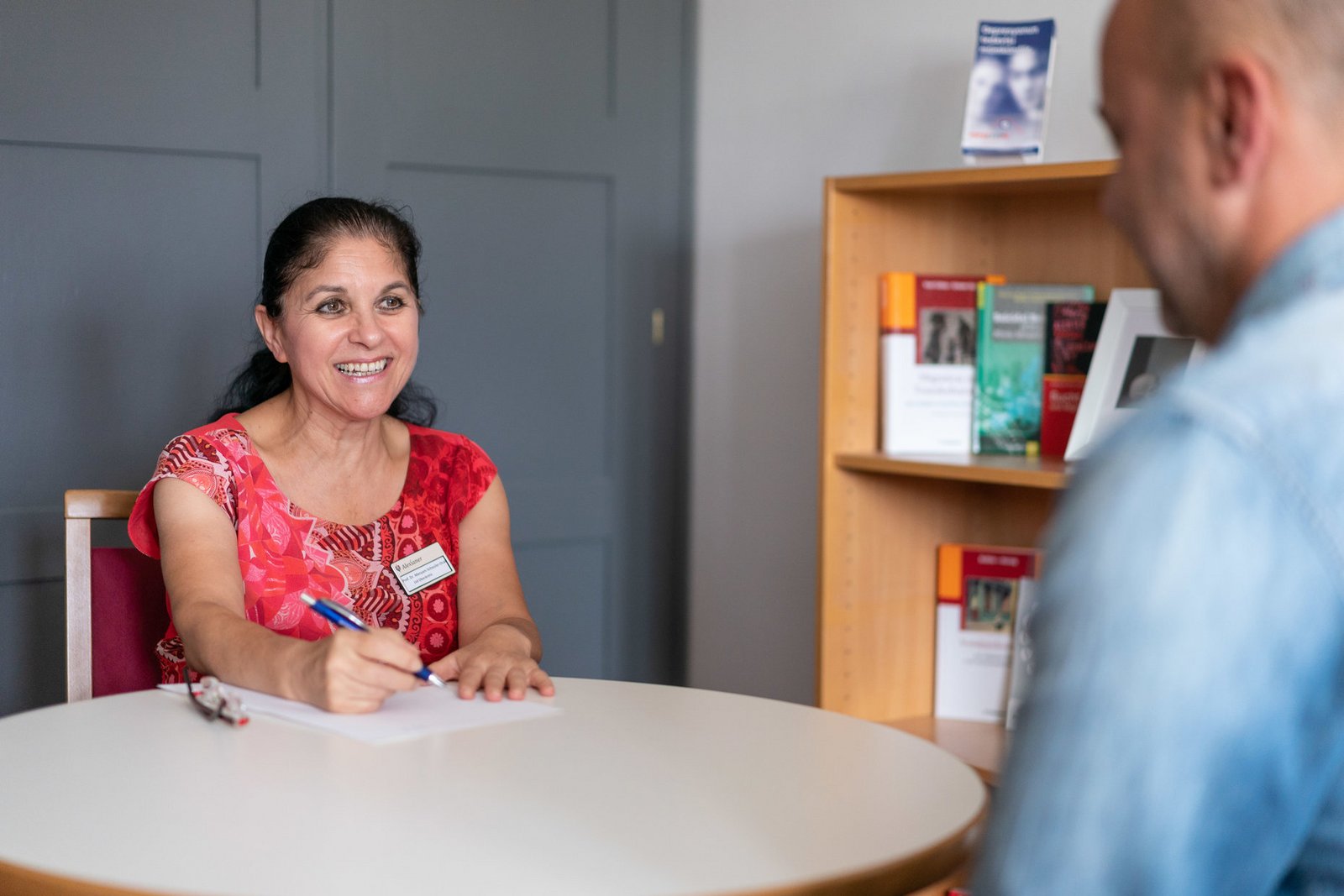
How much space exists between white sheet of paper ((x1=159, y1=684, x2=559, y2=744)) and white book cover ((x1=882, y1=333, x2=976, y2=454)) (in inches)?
46.7

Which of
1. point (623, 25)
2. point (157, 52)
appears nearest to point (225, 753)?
point (157, 52)

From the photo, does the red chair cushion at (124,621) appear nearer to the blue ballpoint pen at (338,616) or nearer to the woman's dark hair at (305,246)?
the woman's dark hair at (305,246)

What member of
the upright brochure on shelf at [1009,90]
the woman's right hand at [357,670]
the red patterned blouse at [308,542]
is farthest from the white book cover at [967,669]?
the woman's right hand at [357,670]

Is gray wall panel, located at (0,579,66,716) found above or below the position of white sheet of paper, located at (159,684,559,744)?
below

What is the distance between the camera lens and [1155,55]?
2.17ft

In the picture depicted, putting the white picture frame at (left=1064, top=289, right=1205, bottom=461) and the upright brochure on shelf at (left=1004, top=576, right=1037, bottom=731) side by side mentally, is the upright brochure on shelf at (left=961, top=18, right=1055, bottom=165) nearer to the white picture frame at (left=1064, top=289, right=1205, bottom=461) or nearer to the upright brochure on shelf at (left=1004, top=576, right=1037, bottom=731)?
the white picture frame at (left=1064, top=289, right=1205, bottom=461)

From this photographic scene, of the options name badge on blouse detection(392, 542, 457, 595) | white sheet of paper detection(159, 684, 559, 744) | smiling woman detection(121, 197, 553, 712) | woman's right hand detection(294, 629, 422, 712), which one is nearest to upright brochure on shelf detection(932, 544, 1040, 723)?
smiling woman detection(121, 197, 553, 712)

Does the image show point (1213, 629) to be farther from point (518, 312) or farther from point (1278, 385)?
point (518, 312)

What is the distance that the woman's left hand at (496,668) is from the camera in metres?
1.57

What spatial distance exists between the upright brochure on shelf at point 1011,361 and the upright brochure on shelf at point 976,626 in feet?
0.72

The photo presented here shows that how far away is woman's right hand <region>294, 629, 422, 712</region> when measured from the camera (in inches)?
57.1

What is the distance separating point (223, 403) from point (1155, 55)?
2.09 m

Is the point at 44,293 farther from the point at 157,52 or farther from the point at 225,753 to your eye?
the point at 225,753

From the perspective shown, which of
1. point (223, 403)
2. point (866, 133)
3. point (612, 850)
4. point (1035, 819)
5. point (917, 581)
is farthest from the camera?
point (866, 133)
